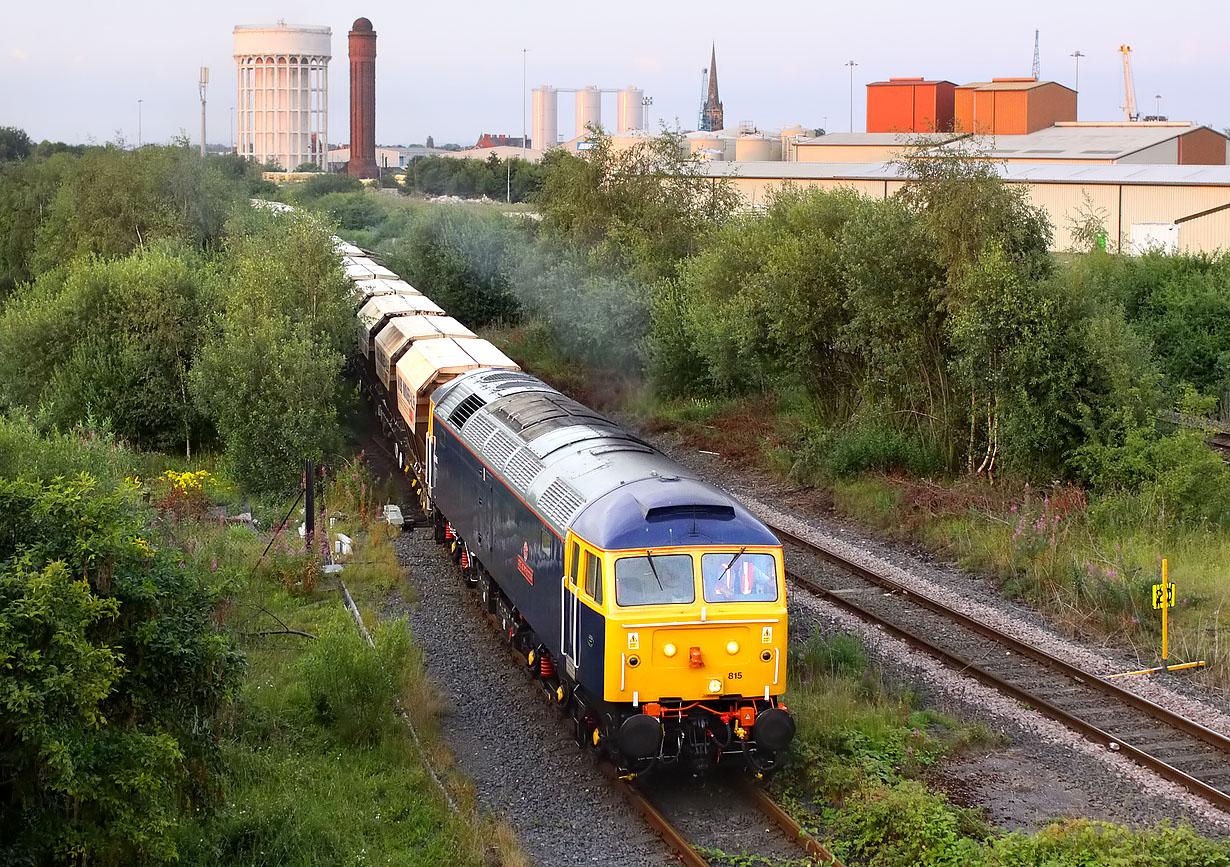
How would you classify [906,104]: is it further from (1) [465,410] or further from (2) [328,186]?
(1) [465,410]

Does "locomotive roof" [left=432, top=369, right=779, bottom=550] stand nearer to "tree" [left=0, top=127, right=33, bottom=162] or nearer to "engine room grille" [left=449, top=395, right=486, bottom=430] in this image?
"engine room grille" [left=449, top=395, right=486, bottom=430]

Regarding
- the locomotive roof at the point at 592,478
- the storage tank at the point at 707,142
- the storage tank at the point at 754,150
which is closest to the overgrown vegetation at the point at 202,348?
the locomotive roof at the point at 592,478

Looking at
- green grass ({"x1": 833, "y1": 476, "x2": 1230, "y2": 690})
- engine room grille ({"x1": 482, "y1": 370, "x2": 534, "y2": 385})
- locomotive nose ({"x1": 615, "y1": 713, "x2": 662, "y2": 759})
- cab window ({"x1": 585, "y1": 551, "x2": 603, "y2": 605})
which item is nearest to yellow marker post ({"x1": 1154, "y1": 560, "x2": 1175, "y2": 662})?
green grass ({"x1": 833, "y1": 476, "x2": 1230, "y2": 690})

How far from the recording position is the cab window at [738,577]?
11.7 meters

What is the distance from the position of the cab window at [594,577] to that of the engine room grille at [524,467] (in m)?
2.49

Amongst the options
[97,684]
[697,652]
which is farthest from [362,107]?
[97,684]

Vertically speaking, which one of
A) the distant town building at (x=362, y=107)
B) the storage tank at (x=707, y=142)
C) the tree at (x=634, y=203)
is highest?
the distant town building at (x=362, y=107)

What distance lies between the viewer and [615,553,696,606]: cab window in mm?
11477

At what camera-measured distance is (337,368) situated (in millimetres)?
26016

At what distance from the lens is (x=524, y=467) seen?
14.7 metres

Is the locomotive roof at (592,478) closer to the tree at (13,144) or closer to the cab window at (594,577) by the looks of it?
the cab window at (594,577)

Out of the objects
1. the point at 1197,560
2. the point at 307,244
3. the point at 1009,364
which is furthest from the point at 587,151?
the point at 1197,560

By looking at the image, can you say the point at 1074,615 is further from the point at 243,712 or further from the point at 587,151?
the point at 587,151

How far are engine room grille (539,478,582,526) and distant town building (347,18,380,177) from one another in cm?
11486
